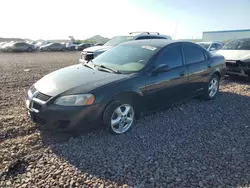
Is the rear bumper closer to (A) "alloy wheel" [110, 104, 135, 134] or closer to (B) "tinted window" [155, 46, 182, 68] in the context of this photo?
(A) "alloy wheel" [110, 104, 135, 134]

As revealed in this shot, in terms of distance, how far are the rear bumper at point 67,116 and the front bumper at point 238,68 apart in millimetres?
5984

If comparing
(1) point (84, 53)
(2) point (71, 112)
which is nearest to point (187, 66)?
(2) point (71, 112)

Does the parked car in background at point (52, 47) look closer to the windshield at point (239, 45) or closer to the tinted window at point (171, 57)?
the windshield at point (239, 45)

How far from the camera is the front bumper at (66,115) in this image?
10.3ft

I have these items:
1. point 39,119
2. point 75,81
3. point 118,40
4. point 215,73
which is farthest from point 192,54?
point 118,40

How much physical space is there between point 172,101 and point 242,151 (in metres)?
1.58

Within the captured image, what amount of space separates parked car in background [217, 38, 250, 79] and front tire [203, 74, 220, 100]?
2.23 m

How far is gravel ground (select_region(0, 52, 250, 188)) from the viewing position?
8.47 ft

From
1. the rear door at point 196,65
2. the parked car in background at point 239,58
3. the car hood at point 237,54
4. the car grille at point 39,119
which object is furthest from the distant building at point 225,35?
the car grille at point 39,119

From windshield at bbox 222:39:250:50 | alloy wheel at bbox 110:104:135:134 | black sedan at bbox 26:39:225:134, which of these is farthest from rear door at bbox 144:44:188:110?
windshield at bbox 222:39:250:50

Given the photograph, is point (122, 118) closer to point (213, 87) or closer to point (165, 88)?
point (165, 88)

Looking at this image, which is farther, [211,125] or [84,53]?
[84,53]

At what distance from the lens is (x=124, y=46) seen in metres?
4.75

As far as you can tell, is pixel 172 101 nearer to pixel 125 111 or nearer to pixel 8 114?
pixel 125 111
